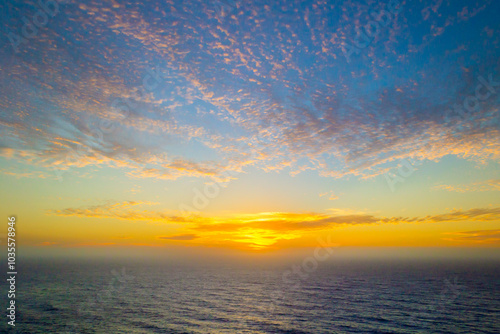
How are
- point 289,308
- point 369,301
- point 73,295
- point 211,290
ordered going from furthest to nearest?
point 211,290 → point 73,295 → point 369,301 → point 289,308

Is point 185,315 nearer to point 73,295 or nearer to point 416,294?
point 73,295

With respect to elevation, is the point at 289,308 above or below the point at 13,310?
below

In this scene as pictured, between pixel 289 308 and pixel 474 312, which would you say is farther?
pixel 289 308

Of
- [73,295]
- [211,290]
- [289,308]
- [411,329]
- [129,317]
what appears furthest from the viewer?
[211,290]

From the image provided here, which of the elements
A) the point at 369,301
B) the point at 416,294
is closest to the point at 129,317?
the point at 369,301

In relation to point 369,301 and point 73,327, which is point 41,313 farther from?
point 369,301

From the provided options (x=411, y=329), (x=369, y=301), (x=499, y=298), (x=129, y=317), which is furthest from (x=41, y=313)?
(x=499, y=298)

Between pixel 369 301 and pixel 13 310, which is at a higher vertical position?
pixel 13 310

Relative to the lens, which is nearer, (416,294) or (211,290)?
(416,294)

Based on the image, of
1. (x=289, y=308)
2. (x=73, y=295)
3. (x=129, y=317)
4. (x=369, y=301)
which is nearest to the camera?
(x=129, y=317)
